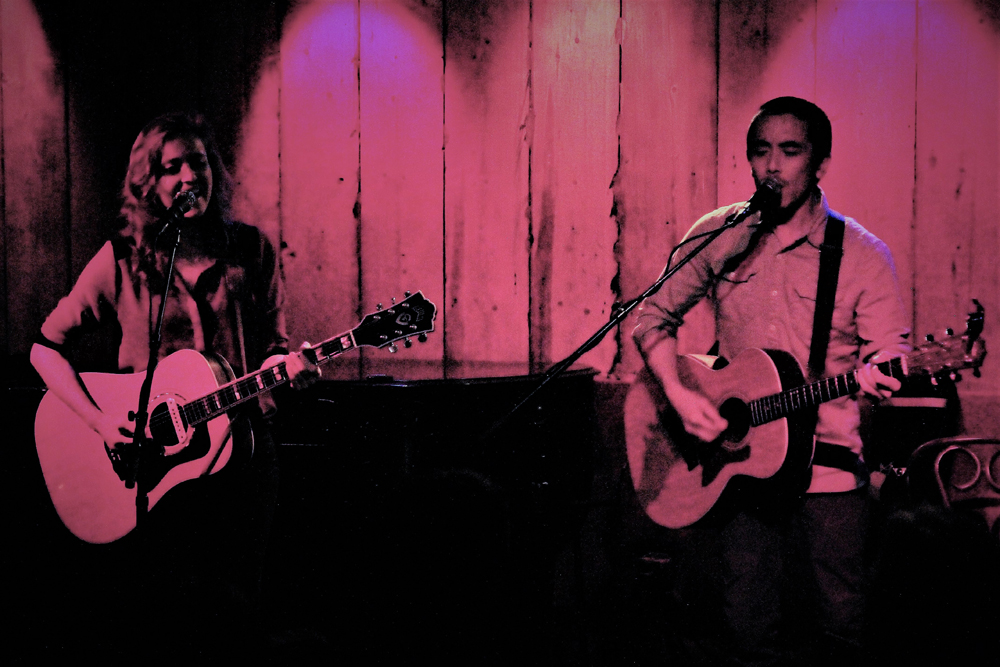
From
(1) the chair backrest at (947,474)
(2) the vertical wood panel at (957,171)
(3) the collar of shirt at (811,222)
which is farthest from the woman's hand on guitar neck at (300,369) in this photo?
(2) the vertical wood panel at (957,171)

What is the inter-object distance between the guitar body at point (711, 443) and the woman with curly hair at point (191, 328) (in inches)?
48.2

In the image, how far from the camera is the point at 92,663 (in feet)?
8.04

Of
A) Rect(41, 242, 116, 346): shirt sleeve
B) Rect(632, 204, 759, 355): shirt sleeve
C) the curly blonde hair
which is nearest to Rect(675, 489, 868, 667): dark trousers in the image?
Rect(632, 204, 759, 355): shirt sleeve

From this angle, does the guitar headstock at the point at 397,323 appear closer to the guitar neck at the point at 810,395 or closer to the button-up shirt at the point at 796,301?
the button-up shirt at the point at 796,301

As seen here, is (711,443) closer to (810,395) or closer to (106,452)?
(810,395)

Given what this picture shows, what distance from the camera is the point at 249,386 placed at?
105 inches

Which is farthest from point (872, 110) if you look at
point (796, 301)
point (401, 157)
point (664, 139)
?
point (401, 157)

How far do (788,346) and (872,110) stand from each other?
1312 millimetres

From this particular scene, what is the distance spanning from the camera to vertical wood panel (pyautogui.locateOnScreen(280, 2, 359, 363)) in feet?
11.1

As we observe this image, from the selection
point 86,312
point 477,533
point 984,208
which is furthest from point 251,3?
point 984,208

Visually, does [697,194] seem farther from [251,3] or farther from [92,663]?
[92,663]

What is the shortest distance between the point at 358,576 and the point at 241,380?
90 centimetres

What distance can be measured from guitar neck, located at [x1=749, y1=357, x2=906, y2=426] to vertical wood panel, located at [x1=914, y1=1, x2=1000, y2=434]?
1.18 m

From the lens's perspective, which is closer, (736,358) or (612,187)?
→ (736,358)
